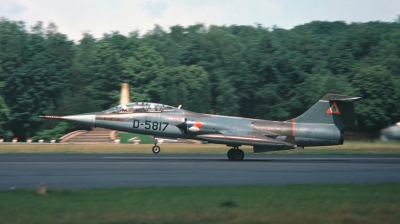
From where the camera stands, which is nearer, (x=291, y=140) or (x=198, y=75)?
(x=291, y=140)

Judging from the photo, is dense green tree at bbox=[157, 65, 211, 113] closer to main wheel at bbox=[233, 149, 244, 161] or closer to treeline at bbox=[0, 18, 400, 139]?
treeline at bbox=[0, 18, 400, 139]

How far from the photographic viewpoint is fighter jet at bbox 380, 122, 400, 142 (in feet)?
120

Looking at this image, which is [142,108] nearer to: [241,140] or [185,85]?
[241,140]

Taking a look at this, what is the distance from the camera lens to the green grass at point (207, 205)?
1098 cm

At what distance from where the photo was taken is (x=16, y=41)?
7825 centimetres

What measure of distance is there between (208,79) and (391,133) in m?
38.1

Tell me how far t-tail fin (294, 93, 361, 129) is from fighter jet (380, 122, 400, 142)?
10.5 metres

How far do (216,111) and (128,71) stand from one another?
1095 centimetres

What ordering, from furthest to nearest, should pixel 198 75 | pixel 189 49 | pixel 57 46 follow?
pixel 57 46 < pixel 189 49 < pixel 198 75

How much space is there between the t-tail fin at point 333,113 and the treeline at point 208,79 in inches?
1050

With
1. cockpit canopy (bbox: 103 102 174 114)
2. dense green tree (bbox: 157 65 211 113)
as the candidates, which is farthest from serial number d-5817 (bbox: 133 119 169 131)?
dense green tree (bbox: 157 65 211 113)

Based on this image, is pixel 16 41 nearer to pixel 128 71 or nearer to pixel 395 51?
pixel 128 71

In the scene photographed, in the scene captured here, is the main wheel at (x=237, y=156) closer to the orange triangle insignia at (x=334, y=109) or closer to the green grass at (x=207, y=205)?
the orange triangle insignia at (x=334, y=109)

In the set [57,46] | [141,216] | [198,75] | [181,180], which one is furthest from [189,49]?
[141,216]
